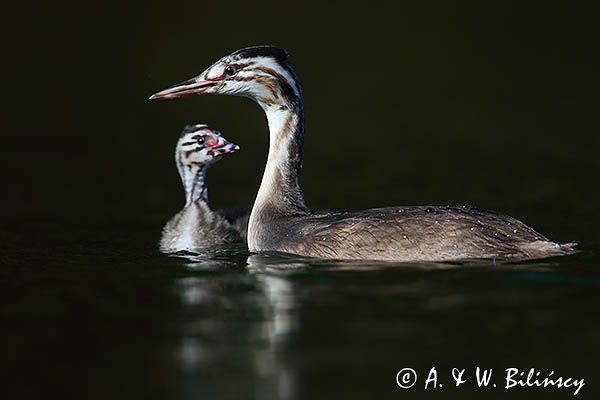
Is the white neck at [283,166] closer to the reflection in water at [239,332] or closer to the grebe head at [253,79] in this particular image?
the grebe head at [253,79]

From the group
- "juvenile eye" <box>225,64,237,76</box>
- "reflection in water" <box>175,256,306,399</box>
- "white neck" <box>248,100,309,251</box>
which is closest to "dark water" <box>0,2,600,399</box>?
"reflection in water" <box>175,256,306,399</box>

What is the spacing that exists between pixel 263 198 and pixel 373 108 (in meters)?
11.0

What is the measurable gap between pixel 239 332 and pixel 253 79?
12.4 feet

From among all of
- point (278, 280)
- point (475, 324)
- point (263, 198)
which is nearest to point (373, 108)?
point (263, 198)

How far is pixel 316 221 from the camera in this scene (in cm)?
1189

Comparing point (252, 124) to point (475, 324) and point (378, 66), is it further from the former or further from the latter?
point (475, 324)

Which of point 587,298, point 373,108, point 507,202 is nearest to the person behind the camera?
point 587,298

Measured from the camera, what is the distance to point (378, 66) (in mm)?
25484

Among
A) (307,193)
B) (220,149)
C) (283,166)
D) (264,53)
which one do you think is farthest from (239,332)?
(307,193)

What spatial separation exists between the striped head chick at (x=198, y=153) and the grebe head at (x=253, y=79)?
161 cm

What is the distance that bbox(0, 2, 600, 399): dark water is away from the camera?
8.52m

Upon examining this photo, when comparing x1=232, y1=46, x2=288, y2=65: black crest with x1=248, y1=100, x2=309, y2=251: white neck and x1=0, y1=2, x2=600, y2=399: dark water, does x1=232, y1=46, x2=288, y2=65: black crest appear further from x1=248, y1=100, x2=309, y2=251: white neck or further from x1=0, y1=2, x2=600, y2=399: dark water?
x1=0, y1=2, x2=600, y2=399: dark water

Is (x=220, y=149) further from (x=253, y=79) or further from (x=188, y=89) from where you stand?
(x=253, y=79)

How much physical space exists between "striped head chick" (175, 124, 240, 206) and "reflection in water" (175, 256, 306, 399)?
2.99m
